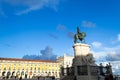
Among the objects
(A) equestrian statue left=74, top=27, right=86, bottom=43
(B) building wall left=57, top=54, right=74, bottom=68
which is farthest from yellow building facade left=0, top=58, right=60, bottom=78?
(A) equestrian statue left=74, top=27, right=86, bottom=43

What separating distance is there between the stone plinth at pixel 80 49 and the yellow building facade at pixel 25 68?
59691 millimetres

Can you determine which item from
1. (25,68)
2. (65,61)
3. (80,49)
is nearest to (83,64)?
(80,49)

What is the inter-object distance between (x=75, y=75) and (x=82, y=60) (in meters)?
3.42

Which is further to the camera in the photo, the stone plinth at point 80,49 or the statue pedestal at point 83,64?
the stone plinth at point 80,49

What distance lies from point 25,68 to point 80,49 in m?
67.6

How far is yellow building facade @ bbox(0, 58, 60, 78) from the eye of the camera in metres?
86.9

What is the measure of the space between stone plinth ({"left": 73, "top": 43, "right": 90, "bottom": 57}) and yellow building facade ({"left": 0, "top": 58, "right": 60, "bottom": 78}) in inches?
2350

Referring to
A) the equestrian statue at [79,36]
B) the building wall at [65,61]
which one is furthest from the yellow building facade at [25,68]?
the equestrian statue at [79,36]

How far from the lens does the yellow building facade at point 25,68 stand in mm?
86875

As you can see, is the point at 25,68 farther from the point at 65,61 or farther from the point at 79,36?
the point at 79,36

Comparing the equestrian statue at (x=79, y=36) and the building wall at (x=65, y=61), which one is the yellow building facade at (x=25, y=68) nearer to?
the building wall at (x=65, y=61)

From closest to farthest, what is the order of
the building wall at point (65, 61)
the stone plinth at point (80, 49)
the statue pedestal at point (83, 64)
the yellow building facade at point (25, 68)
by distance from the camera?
1. the statue pedestal at point (83, 64)
2. the stone plinth at point (80, 49)
3. the yellow building facade at point (25, 68)
4. the building wall at point (65, 61)

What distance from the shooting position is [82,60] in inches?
1109

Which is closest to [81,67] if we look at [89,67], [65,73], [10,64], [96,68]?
[89,67]
